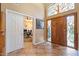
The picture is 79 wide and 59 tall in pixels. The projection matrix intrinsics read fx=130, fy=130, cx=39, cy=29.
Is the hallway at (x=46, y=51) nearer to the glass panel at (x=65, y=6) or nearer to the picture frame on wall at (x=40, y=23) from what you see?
the picture frame on wall at (x=40, y=23)

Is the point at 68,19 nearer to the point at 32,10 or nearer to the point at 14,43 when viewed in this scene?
the point at 32,10

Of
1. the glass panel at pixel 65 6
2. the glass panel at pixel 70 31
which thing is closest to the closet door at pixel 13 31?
the glass panel at pixel 65 6

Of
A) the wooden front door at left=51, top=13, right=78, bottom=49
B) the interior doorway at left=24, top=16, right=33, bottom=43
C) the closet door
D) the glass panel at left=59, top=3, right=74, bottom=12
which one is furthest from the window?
the closet door

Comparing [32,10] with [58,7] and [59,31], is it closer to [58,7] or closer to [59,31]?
[58,7]

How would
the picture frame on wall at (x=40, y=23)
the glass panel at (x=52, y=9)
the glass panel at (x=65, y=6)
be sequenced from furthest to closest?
the picture frame on wall at (x=40, y=23) → the glass panel at (x=52, y=9) → the glass panel at (x=65, y=6)

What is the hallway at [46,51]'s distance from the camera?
254cm

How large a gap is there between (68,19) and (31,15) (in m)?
0.82

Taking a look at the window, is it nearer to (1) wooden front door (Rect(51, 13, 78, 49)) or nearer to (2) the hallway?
(1) wooden front door (Rect(51, 13, 78, 49))

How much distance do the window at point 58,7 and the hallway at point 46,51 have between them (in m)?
0.69

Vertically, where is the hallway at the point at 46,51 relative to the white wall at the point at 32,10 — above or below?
below

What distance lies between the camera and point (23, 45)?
2.86 m

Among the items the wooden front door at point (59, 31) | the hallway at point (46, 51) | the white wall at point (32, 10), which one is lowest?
the hallway at point (46, 51)

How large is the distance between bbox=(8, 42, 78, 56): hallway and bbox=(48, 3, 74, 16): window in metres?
0.69

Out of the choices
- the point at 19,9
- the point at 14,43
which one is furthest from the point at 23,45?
the point at 19,9
